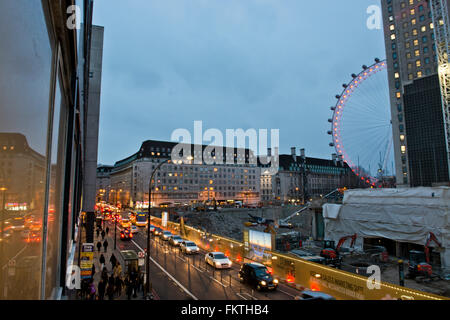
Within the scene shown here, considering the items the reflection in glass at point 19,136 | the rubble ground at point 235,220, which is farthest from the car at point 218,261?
the reflection in glass at point 19,136

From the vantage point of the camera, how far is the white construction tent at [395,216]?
30188 millimetres

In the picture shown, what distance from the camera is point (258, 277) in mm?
19234

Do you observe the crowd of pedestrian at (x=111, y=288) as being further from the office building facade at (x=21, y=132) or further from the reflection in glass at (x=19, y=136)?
the reflection in glass at (x=19, y=136)

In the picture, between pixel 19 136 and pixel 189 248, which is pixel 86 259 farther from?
pixel 19 136

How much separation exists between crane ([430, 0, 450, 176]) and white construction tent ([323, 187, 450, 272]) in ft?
89.2

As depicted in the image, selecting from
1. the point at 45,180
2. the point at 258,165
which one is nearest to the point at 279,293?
the point at 45,180

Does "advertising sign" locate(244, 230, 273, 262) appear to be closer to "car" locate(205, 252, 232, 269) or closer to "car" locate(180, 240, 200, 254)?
"car" locate(205, 252, 232, 269)

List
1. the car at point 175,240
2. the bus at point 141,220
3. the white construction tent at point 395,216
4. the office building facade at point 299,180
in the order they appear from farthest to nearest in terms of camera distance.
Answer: the office building facade at point 299,180, the bus at point 141,220, the car at point 175,240, the white construction tent at point 395,216

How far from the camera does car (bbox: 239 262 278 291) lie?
62.0 feet

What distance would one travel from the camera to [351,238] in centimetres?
4000

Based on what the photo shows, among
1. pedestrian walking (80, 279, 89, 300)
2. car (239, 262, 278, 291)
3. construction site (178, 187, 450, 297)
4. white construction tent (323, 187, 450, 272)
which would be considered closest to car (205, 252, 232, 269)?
construction site (178, 187, 450, 297)

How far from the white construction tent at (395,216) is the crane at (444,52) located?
27.2m
